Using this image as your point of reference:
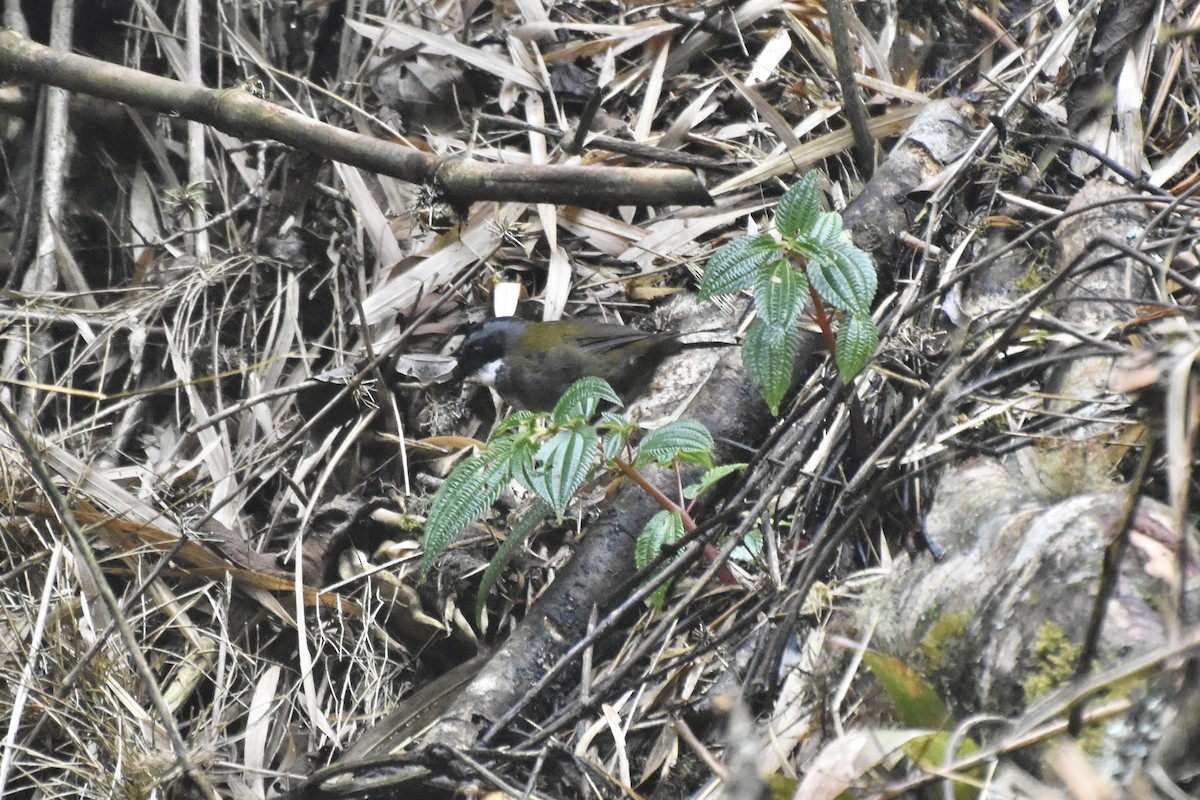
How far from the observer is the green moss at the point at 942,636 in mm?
2207

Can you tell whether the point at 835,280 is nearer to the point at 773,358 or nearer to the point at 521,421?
the point at 773,358

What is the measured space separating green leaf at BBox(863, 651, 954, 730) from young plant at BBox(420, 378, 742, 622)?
822 mm

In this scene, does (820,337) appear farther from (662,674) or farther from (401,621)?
(401,621)

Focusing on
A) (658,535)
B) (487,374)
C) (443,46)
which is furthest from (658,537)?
(443,46)

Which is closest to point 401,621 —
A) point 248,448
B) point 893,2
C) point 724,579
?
point 248,448

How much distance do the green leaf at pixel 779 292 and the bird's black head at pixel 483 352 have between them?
2.12 metres

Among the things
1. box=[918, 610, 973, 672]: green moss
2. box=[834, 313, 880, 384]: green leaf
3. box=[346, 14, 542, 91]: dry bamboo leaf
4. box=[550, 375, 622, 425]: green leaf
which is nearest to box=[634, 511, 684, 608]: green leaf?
box=[550, 375, 622, 425]: green leaf

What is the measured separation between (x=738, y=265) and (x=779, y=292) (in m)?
0.13

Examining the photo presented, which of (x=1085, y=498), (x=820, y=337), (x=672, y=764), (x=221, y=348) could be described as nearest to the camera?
(x=1085, y=498)

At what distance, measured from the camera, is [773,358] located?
2553 millimetres

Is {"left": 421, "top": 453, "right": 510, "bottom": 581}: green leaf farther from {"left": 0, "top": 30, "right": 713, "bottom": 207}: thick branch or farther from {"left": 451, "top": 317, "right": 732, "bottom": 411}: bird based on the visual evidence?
{"left": 451, "top": 317, "right": 732, "bottom": 411}: bird

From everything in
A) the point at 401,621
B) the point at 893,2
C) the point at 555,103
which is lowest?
the point at 401,621

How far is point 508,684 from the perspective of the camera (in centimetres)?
307

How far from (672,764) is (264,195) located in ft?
10.3
